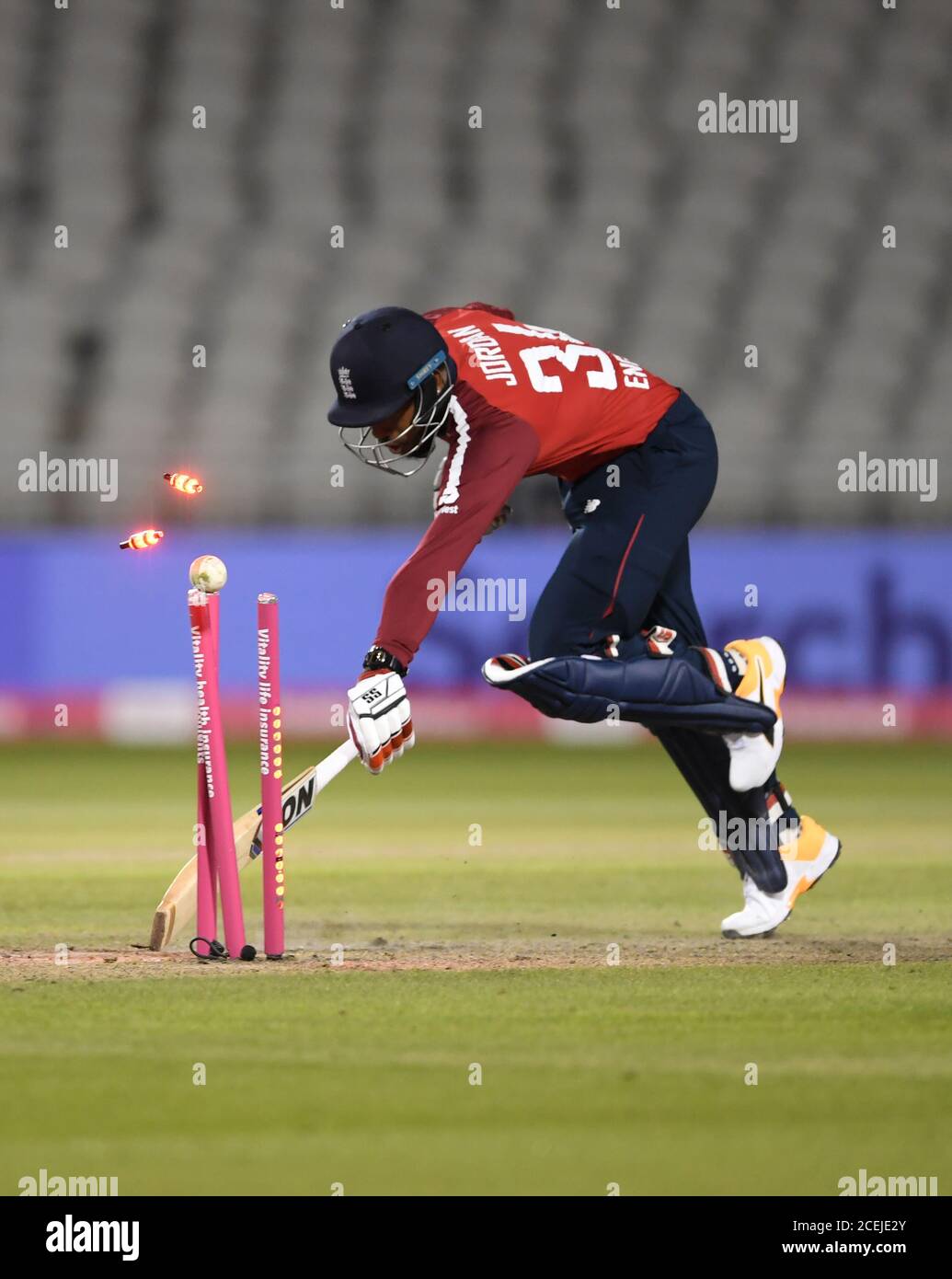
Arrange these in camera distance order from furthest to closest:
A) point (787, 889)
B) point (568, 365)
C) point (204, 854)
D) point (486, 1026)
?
1. point (787, 889)
2. point (568, 365)
3. point (204, 854)
4. point (486, 1026)

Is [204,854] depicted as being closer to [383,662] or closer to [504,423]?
[383,662]

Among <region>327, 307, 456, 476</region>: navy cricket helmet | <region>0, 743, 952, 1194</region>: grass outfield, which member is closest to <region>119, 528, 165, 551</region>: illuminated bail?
<region>327, 307, 456, 476</region>: navy cricket helmet

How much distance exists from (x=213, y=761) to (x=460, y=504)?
40.1 inches

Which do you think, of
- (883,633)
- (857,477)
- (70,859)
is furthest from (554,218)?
(70,859)

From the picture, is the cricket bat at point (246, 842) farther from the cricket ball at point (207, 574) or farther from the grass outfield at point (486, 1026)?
the cricket ball at point (207, 574)

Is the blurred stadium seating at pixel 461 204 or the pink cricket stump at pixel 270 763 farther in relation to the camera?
the blurred stadium seating at pixel 461 204

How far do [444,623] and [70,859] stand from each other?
21.3 ft

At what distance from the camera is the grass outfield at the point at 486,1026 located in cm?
411

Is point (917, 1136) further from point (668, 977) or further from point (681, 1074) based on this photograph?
point (668, 977)

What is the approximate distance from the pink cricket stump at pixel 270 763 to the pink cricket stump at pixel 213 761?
0.31 ft

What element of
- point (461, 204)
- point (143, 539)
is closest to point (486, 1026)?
point (143, 539)

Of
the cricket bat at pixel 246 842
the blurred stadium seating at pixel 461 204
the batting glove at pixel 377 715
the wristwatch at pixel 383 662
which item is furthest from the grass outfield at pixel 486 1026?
the blurred stadium seating at pixel 461 204

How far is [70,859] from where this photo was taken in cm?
913

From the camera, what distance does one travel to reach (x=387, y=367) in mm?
6062
